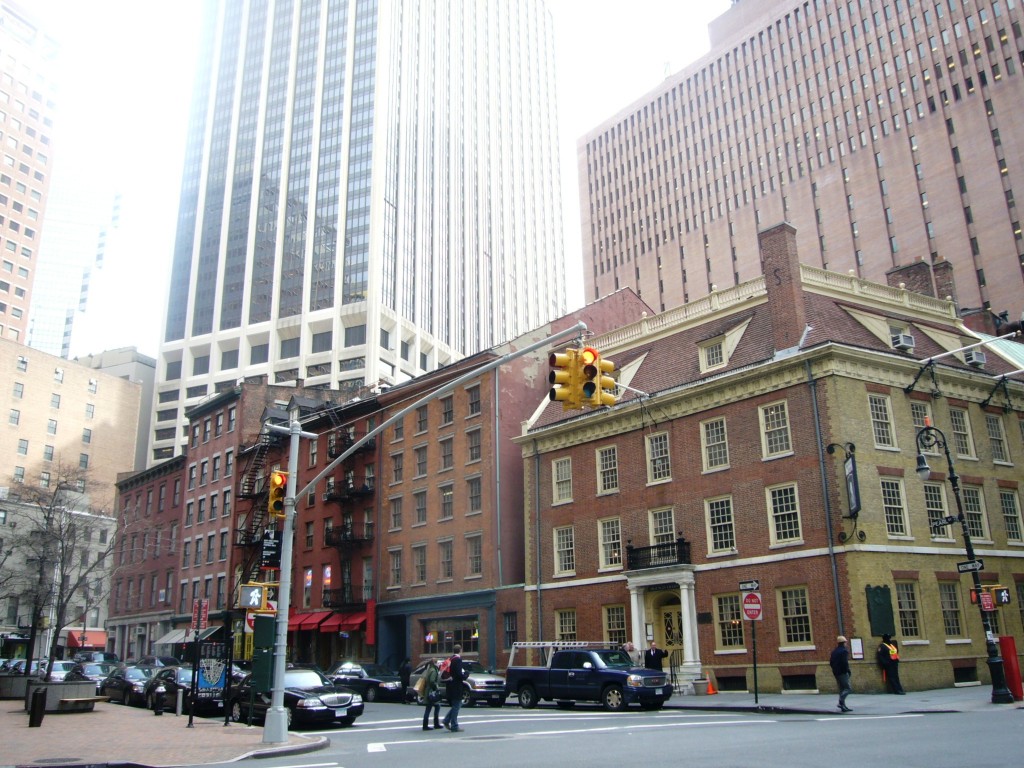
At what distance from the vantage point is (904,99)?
97.8 meters

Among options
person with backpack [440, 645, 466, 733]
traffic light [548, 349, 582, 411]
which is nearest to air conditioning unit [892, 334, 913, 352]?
person with backpack [440, 645, 466, 733]

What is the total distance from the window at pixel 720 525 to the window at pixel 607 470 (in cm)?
490

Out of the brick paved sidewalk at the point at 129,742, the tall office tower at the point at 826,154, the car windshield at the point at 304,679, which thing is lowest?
the brick paved sidewalk at the point at 129,742

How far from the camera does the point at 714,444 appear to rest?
33719 millimetres

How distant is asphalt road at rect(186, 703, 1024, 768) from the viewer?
40.8 feet

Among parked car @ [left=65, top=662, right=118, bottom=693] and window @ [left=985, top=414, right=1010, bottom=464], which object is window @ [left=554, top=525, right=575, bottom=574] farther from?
parked car @ [left=65, top=662, right=118, bottom=693]

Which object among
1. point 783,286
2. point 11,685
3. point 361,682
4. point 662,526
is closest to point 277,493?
point 361,682

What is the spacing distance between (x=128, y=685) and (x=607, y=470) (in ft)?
66.5

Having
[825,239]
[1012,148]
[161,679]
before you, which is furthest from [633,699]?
[825,239]

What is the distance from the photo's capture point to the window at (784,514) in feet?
99.9

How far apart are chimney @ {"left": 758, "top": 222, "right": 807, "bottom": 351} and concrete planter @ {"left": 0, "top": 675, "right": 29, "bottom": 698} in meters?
31.5

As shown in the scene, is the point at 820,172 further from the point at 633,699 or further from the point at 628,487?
the point at 633,699

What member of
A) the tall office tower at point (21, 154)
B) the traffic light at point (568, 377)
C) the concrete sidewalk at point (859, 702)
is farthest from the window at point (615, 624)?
the tall office tower at point (21, 154)

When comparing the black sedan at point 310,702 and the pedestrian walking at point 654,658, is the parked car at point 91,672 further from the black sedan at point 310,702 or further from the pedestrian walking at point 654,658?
the pedestrian walking at point 654,658
